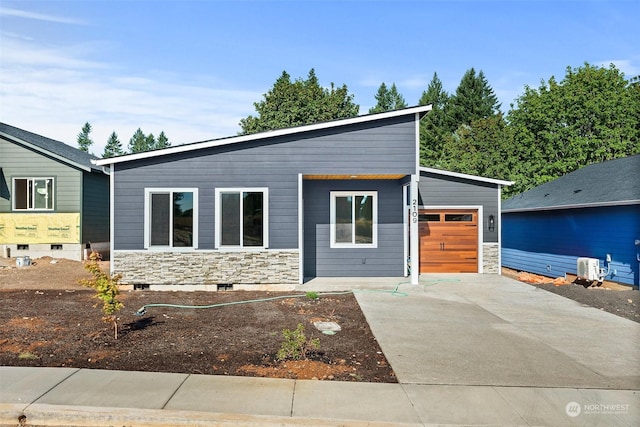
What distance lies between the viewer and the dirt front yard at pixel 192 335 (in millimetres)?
5605

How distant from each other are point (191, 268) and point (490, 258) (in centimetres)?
959

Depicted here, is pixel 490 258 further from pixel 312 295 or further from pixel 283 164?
pixel 283 164

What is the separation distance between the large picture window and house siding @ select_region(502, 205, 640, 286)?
1209 cm

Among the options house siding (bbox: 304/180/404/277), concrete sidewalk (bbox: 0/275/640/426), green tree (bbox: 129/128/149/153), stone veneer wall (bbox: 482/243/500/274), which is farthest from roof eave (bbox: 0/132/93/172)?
green tree (bbox: 129/128/149/153)

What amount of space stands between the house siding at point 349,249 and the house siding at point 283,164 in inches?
55.9

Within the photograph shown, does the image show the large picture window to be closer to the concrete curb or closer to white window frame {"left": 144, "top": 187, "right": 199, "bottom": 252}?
white window frame {"left": 144, "top": 187, "right": 199, "bottom": 252}

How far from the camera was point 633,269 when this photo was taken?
12.3 m

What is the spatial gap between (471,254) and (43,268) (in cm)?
1446

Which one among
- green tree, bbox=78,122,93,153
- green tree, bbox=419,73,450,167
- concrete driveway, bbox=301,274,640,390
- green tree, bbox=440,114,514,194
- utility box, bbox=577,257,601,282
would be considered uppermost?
green tree, bbox=78,122,93,153

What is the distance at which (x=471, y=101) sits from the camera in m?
46.6

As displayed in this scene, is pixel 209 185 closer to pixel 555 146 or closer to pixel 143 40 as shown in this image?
pixel 143 40

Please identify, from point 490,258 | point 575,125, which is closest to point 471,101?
point 575,125

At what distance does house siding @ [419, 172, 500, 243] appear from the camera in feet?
47.8

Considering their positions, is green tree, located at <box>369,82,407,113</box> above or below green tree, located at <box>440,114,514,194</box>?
above
